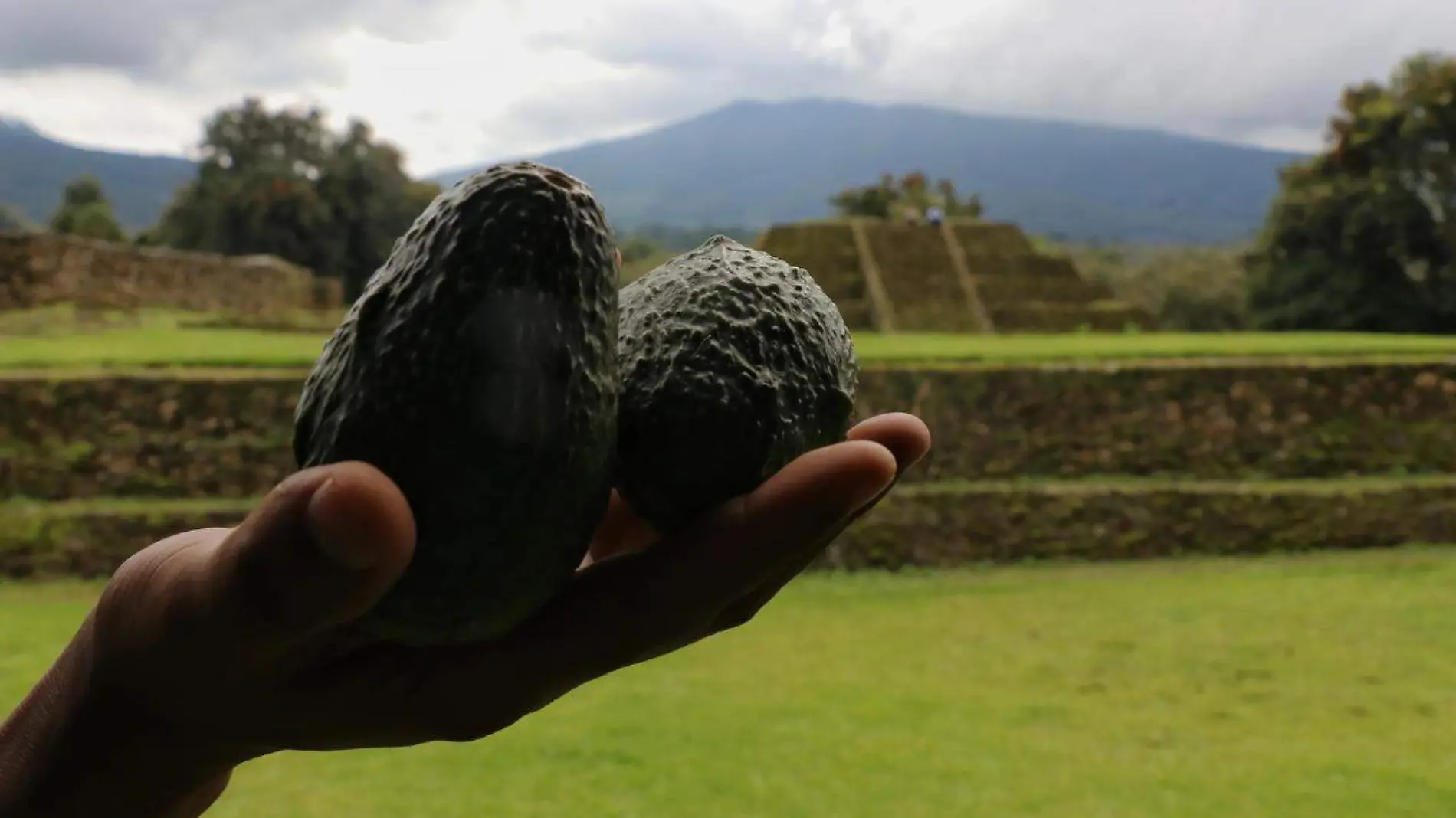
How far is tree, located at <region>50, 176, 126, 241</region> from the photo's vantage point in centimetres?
1942

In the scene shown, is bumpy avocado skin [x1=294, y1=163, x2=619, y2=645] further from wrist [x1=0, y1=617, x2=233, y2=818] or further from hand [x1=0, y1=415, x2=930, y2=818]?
wrist [x1=0, y1=617, x2=233, y2=818]

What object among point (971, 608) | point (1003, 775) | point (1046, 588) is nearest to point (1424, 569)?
point (1046, 588)

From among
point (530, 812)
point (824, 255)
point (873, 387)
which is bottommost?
point (530, 812)

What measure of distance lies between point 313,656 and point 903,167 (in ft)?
168

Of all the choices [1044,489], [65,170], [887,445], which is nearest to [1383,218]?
[1044,489]

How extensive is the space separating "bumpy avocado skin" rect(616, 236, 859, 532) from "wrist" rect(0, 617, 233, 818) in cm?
41

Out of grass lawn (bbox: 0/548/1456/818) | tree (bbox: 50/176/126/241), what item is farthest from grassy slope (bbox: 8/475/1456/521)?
tree (bbox: 50/176/126/241)

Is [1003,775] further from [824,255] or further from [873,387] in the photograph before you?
[824,255]

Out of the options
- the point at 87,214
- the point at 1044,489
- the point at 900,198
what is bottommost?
the point at 1044,489

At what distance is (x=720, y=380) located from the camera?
0.92 meters

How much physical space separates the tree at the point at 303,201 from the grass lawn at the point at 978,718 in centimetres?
1351

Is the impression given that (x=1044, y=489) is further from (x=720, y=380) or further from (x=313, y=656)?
(x=313, y=656)

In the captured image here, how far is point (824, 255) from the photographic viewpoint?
14.1 m

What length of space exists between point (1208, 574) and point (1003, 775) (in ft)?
9.86
